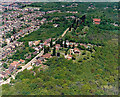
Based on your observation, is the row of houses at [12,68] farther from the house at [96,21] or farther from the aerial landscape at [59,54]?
the house at [96,21]

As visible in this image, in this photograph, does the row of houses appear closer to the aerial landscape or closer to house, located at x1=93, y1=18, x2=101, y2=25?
the aerial landscape

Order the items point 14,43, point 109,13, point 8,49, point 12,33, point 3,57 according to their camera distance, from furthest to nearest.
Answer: point 109,13, point 12,33, point 14,43, point 8,49, point 3,57

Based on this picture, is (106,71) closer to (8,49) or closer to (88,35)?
(88,35)

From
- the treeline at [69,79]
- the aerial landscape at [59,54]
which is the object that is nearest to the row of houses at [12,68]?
the aerial landscape at [59,54]

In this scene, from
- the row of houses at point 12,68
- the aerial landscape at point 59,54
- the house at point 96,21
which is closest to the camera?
the aerial landscape at point 59,54

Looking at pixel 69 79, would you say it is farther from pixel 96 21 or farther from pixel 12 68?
pixel 96 21

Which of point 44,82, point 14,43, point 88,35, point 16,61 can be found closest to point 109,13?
point 88,35

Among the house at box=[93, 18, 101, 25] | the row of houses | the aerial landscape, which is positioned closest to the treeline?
the aerial landscape

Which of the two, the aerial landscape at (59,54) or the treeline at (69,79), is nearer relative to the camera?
the treeline at (69,79)
